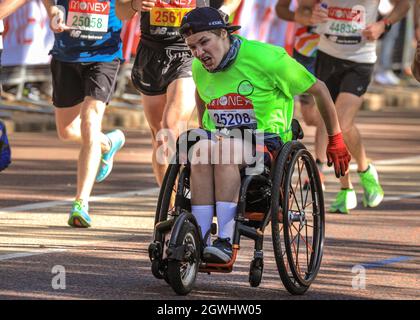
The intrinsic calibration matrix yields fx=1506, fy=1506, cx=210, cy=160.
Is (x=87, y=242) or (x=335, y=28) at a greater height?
(x=335, y=28)

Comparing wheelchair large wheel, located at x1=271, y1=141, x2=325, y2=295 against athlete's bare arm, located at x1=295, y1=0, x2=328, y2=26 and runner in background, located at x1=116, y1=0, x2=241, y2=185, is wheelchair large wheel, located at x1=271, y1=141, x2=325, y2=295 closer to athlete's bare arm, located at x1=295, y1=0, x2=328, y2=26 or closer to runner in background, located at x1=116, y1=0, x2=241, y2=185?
runner in background, located at x1=116, y1=0, x2=241, y2=185

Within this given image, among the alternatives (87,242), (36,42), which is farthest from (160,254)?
(36,42)

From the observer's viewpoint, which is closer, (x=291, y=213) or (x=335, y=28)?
(x=291, y=213)

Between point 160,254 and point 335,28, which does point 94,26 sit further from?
point 160,254

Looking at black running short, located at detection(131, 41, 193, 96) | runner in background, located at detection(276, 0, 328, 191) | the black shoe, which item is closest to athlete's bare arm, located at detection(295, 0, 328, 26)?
runner in background, located at detection(276, 0, 328, 191)

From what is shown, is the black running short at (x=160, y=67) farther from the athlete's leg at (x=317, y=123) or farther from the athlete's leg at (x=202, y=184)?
the athlete's leg at (x=202, y=184)

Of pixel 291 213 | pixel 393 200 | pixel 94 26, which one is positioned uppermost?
pixel 94 26

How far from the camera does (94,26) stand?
1050 centimetres

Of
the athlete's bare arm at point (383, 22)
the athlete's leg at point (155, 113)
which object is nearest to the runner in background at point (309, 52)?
the athlete's bare arm at point (383, 22)

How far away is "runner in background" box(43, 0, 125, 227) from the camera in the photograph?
405 inches

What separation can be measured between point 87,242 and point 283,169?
2.22m

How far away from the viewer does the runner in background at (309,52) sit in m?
11.9

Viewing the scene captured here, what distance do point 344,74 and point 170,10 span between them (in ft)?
6.85
